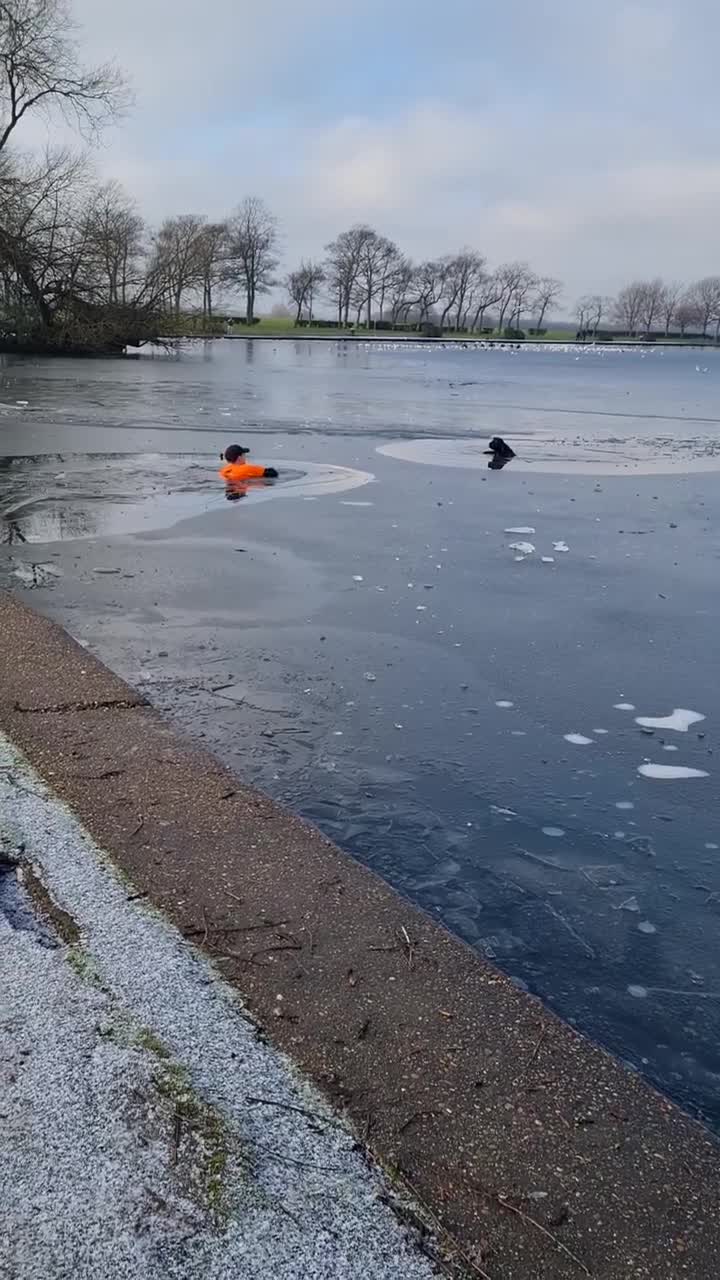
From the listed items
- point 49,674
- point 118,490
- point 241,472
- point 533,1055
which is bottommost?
point 533,1055

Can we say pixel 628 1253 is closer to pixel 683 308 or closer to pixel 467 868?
pixel 467 868

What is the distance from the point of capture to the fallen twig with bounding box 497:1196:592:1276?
62.2 inches

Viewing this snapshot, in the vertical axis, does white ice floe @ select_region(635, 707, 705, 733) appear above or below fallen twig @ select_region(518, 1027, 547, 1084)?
above

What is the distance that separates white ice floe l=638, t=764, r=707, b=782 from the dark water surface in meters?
0.02

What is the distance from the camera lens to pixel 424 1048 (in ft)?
6.77

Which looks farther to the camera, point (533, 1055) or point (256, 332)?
point (256, 332)

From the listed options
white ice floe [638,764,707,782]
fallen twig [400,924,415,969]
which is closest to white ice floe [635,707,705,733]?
white ice floe [638,764,707,782]

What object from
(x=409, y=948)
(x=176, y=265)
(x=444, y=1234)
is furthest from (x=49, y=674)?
(x=176, y=265)

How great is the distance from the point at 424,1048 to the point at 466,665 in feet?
9.34

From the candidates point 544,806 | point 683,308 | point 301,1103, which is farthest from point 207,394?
point 683,308

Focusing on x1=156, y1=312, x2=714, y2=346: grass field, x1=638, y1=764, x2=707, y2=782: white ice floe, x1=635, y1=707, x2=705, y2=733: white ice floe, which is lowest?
x1=638, y1=764, x2=707, y2=782: white ice floe

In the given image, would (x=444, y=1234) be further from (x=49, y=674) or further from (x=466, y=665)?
(x=466, y=665)

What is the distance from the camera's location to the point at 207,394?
21750 millimetres

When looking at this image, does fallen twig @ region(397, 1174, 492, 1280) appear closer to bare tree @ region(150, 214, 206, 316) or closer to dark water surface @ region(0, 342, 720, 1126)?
dark water surface @ region(0, 342, 720, 1126)
